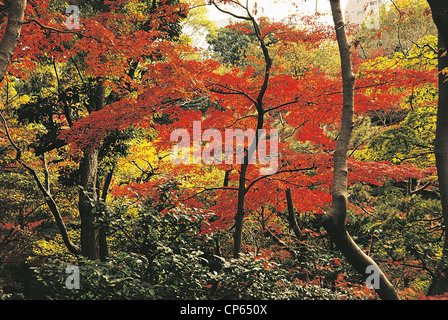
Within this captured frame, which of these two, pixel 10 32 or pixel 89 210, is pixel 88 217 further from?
pixel 10 32

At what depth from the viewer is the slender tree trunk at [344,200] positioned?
11.3ft

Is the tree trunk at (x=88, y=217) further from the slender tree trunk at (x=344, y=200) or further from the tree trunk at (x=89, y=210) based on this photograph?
the slender tree trunk at (x=344, y=200)

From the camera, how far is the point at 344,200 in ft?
11.3

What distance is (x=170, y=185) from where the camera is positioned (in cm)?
369

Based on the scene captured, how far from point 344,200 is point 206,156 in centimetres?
520

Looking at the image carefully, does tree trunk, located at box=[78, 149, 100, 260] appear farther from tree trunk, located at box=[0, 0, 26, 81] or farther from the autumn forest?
tree trunk, located at box=[0, 0, 26, 81]

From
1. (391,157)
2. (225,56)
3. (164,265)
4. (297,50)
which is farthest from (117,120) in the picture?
(225,56)

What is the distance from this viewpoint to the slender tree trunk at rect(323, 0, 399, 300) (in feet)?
11.3

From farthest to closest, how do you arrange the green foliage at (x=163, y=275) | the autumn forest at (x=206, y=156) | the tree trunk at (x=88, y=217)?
the tree trunk at (x=88, y=217)
the autumn forest at (x=206, y=156)
the green foliage at (x=163, y=275)

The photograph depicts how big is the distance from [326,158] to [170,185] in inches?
141

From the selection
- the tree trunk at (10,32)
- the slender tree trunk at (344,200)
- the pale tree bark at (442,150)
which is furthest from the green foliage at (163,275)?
the pale tree bark at (442,150)

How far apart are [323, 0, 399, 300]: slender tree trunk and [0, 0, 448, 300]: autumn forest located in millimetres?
16

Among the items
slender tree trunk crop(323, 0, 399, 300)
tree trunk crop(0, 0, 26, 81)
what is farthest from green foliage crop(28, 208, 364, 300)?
tree trunk crop(0, 0, 26, 81)

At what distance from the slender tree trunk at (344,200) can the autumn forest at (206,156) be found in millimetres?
16
